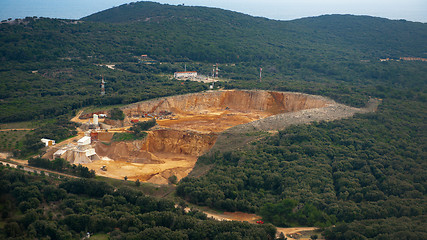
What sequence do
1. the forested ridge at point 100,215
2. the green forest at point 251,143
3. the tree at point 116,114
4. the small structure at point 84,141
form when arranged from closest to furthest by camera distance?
the forested ridge at point 100,215 → the green forest at point 251,143 → the small structure at point 84,141 → the tree at point 116,114

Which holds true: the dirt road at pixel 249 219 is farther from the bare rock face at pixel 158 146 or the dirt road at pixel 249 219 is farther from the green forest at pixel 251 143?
the bare rock face at pixel 158 146

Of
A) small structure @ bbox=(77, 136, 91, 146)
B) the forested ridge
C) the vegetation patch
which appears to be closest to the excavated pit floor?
the vegetation patch

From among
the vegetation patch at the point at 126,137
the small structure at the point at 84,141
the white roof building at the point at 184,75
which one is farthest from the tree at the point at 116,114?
the white roof building at the point at 184,75

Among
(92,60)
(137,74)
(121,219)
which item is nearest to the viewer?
(121,219)

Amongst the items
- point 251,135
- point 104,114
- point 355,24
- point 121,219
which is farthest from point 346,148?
point 355,24

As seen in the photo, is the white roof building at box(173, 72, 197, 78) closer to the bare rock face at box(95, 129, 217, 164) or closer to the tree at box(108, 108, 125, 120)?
the tree at box(108, 108, 125, 120)

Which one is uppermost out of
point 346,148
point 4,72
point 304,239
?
point 4,72

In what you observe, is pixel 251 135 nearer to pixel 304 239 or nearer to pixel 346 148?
pixel 346 148
